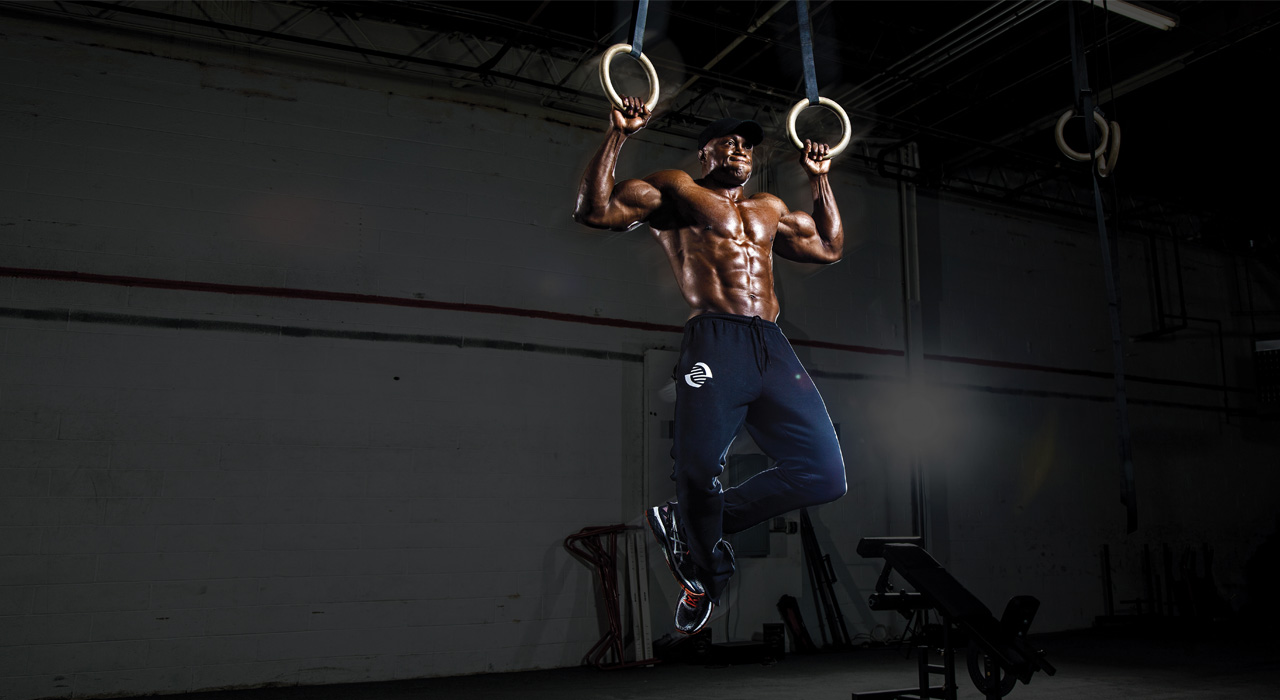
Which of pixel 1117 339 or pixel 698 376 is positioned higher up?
pixel 1117 339

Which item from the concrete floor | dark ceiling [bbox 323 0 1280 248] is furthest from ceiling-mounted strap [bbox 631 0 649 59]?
the concrete floor

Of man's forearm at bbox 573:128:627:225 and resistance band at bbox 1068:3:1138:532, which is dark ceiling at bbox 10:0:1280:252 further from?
man's forearm at bbox 573:128:627:225

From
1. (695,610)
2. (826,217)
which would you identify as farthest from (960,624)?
(826,217)

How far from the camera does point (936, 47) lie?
707 cm

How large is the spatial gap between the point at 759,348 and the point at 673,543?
65 cm

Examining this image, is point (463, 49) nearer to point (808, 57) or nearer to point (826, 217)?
point (808, 57)

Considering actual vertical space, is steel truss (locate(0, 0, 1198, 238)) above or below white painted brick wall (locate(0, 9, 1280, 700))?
above

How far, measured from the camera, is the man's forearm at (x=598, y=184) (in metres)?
2.50

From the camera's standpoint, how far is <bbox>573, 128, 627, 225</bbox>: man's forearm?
98.4 inches

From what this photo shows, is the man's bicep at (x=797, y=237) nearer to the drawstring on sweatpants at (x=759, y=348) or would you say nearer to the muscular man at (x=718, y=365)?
the muscular man at (x=718, y=365)

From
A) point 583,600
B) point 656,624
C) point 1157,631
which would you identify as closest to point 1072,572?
point 1157,631

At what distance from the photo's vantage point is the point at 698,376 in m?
2.51

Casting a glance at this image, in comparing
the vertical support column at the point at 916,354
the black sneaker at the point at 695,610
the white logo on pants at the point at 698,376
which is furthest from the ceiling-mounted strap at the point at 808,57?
the vertical support column at the point at 916,354

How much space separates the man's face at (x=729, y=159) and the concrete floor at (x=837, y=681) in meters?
3.77
